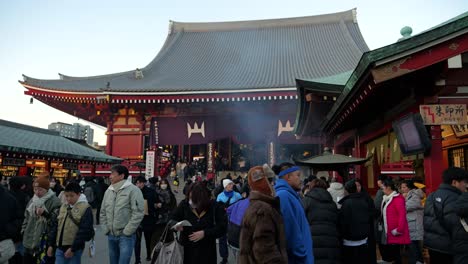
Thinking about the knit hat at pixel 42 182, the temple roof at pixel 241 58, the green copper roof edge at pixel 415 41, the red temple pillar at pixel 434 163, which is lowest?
the knit hat at pixel 42 182

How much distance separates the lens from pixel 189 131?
57.3 ft

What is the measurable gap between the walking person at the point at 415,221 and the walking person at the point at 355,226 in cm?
182

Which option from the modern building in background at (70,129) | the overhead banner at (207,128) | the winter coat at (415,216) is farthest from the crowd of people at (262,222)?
the modern building in background at (70,129)

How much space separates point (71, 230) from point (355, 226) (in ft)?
11.8

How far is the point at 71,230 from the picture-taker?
4387 millimetres

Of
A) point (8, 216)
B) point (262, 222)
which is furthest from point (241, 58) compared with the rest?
point (262, 222)

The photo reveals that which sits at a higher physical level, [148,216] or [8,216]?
[8,216]

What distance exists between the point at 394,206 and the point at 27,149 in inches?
508

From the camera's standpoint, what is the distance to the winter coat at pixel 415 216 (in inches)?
235

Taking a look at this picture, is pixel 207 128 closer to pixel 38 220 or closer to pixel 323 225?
pixel 38 220

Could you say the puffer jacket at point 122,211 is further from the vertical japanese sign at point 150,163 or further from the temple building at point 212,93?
the vertical japanese sign at point 150,163

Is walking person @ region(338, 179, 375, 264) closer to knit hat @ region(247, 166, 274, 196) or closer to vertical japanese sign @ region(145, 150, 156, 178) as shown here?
knit hat @ region(247, 166, 274, 196)

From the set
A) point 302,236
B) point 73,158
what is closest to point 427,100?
point 302,236

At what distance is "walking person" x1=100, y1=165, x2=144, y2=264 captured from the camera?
4.76 meters
